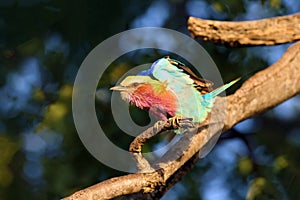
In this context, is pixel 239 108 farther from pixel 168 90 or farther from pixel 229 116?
pixel 168 90

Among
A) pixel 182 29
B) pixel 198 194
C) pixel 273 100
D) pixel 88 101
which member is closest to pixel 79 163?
pixel 88 101

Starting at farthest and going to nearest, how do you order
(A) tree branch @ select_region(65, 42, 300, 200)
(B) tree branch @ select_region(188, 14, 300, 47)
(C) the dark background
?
(C) the dark background, (A) tree branch @ select_region(65, 42, 300, 200), (B) tree branch @ select_region(188, 14, 300, 47)

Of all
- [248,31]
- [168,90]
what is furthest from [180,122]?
[248,31]

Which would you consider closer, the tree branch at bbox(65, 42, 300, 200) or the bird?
the tree branch at bbox(65, 42, 300, 200)

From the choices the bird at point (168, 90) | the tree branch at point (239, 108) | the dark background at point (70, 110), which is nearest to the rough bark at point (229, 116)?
the tree branch at point (239, 108)

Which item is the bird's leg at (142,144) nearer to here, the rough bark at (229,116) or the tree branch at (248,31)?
the rough bark at (229,116)

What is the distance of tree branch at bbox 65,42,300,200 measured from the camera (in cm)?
135

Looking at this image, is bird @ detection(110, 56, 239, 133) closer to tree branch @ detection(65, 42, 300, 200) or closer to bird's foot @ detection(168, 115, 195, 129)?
bird's foot @ detection(168, 115, 195, 129)

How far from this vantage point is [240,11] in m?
2.22

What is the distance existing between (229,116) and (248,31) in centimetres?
22

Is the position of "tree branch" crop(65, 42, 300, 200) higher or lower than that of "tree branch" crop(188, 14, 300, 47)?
lower

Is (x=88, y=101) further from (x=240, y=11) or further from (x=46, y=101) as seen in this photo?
(x=240, y=11)

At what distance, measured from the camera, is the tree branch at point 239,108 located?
1350 millimetres

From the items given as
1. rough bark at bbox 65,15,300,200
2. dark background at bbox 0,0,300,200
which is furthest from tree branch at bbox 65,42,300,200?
dark background at bbox 0,0,300,200
